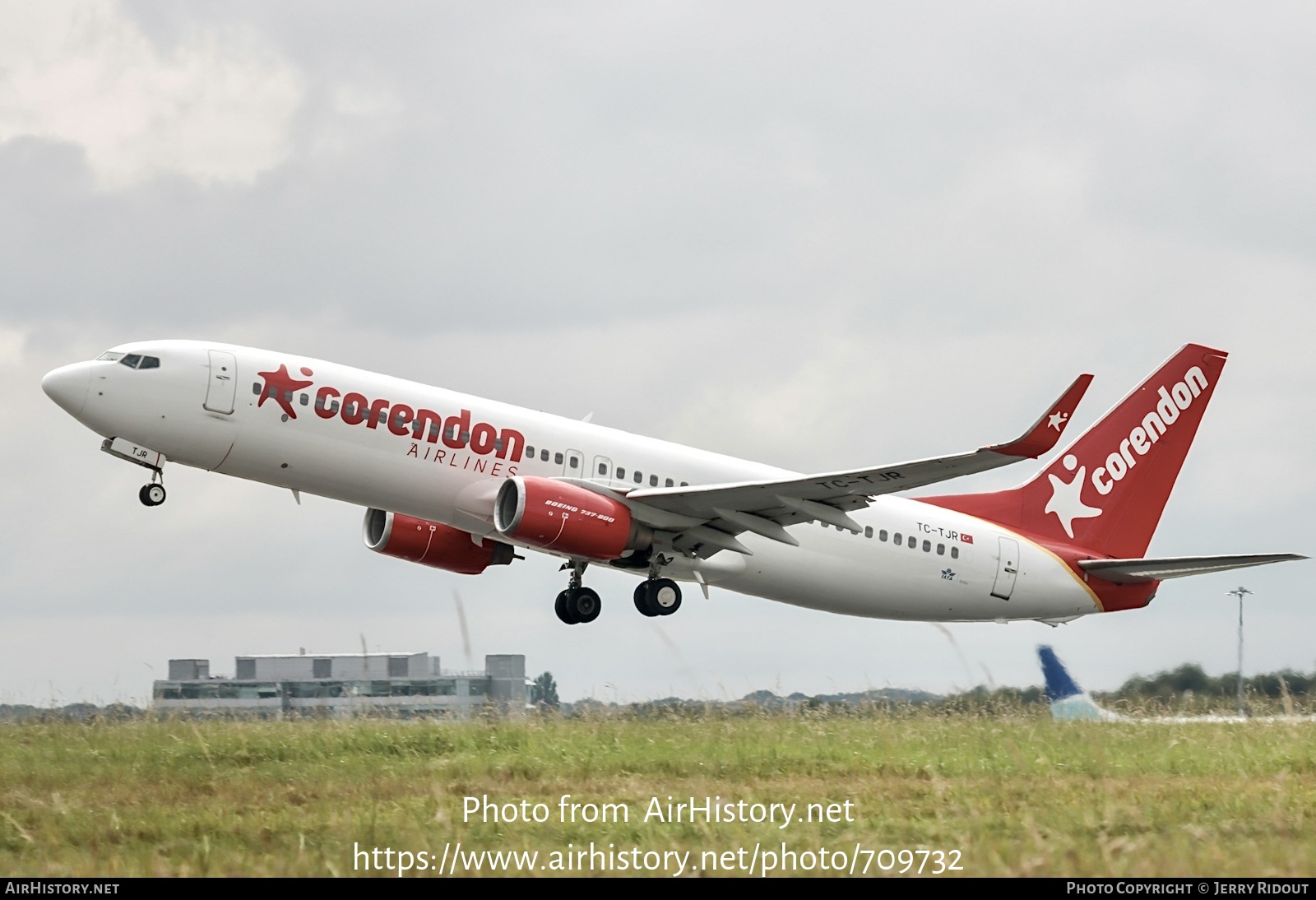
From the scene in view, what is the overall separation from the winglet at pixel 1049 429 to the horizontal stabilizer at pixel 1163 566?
6.73m

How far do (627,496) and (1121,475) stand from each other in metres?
12.6

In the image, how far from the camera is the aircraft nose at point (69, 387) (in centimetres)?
2384

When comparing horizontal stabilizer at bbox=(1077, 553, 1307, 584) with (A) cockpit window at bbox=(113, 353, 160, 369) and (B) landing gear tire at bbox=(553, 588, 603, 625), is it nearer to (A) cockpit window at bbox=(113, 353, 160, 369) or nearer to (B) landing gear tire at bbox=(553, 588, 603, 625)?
(B) landing gear tire at bbox=(553, 588, 603, 625)

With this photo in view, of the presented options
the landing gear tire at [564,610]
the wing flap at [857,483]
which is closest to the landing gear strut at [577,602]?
the landing gear tire at [564,610]

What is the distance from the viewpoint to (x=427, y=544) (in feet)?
94.1

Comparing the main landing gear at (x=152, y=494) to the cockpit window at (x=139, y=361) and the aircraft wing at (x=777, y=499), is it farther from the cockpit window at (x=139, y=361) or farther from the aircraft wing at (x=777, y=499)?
the aircraft wing at (x=777, y=499)

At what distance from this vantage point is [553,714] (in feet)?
68.1

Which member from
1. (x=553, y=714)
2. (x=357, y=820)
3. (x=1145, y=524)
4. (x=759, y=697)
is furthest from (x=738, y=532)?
(x=357, y=820)

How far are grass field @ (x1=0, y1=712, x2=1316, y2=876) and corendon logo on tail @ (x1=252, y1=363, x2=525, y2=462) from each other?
6.13 m

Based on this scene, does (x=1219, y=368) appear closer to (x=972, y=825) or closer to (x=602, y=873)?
(x=972, y=825)

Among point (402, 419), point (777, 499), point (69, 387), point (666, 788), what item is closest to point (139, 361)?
point (69, 387)

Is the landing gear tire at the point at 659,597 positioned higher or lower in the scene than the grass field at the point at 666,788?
higher

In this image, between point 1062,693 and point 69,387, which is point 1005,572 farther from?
point 69,387

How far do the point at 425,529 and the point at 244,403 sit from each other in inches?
226
